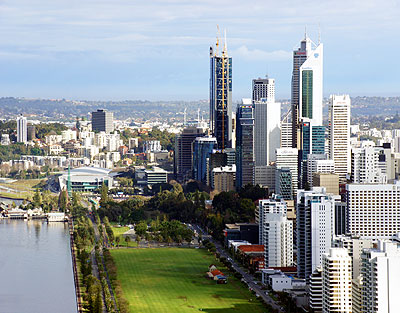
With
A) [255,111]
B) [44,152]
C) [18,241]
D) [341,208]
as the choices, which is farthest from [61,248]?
[44,152]

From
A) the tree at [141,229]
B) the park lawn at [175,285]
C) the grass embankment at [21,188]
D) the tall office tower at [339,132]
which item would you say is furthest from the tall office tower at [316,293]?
the grass embankment at [21,188]

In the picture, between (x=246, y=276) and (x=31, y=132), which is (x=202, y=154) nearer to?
(x=246, y=276)

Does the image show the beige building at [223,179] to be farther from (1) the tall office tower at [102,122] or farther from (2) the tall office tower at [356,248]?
(1) the tall office tower at [102,122]

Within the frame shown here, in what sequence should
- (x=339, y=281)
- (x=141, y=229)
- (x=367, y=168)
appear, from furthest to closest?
(x=141, y=229)
(x=367, y=168)
(x=339, y=281)

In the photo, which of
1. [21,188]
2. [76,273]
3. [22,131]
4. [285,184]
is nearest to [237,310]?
[76,273]

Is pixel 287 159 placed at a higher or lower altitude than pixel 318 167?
higher

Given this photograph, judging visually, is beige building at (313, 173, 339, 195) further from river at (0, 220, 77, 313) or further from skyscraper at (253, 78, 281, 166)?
skyscraper at (253, 78, 281, 166)

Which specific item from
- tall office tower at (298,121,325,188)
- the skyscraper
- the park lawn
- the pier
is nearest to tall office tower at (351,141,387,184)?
the park lawn
